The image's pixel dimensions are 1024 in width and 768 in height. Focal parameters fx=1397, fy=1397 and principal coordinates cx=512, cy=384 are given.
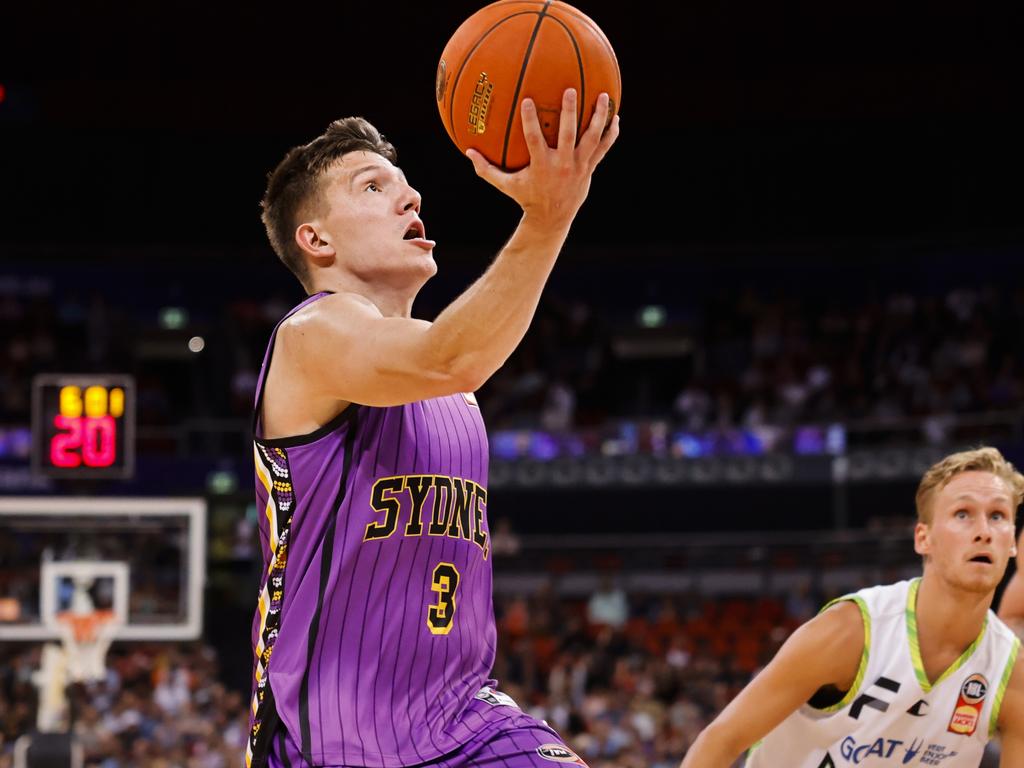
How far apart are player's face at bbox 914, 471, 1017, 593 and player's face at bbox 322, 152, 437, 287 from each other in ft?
6.06

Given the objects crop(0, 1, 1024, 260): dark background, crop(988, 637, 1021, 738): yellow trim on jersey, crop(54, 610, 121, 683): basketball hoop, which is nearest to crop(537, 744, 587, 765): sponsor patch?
crop(988, 637, 1021, 738): yellow trim on jersey

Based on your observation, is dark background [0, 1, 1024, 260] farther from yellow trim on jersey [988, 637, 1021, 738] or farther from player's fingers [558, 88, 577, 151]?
player's fingers [558, 88, 577, 151]

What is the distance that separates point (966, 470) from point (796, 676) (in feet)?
2.73

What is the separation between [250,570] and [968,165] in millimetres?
12079

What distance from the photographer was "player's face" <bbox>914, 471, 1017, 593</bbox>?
13.2ft

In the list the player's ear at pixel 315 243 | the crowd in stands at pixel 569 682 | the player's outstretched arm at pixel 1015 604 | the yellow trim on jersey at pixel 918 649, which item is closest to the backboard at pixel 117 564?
the crowd in stands at pixel 569 682

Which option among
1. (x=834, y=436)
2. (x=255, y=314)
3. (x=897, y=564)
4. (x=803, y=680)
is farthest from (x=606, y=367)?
(x=803, y=680)

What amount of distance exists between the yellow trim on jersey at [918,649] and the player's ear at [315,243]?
2104mm

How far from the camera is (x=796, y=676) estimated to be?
390 centimetres

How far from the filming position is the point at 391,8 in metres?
20.1

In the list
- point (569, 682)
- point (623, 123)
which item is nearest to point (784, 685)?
point (569, 682)

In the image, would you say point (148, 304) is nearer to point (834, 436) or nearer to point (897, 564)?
point (834, 436)

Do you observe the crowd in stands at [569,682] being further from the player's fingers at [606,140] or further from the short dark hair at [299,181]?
the player's fingers at [606,140]

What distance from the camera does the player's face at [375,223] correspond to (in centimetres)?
313
